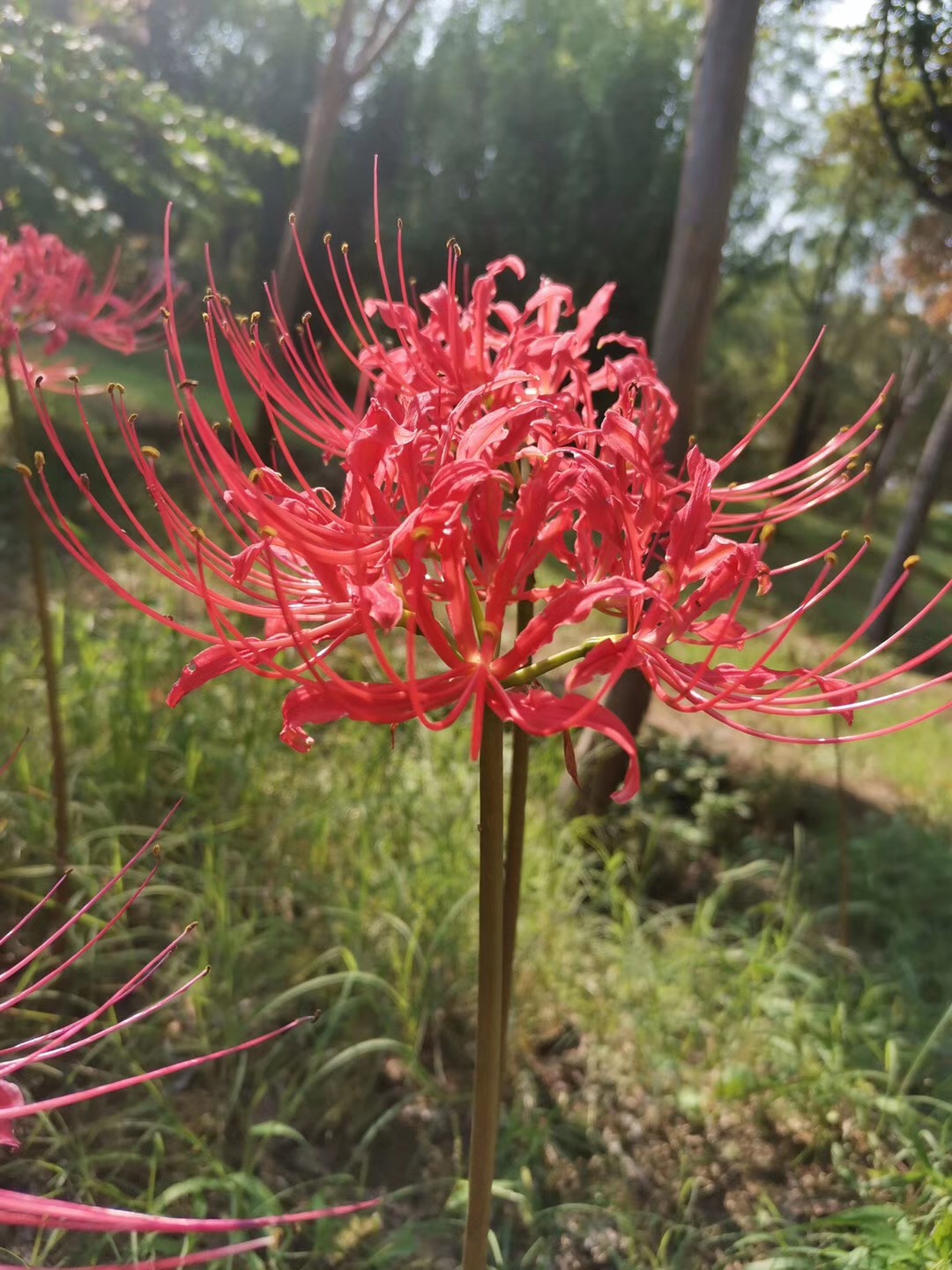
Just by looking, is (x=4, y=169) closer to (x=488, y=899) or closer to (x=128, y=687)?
(x=128, y=687)

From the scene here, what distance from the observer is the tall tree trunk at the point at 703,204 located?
299cm

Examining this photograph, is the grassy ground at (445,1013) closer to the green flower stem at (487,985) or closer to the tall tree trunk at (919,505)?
the green flower stem at (487,985)

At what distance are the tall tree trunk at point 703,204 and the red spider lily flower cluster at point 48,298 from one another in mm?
1732

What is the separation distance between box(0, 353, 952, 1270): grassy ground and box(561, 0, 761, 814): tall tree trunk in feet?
2.52

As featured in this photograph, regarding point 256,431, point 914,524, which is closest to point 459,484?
point 256,431

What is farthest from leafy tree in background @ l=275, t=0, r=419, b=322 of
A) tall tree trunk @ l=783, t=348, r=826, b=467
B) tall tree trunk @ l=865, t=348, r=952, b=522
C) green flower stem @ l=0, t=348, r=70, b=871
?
tall tree trunk @ l=783, t=348, r=826, b=467

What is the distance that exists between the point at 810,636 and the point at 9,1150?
7.19 meters

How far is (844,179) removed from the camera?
470 inches

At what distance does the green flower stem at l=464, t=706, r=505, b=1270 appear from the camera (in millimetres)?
873

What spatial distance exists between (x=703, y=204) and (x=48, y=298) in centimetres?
210

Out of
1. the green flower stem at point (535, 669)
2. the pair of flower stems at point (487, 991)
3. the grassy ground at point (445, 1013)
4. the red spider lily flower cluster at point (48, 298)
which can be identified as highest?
the red spider lily flower cluster at point (48, 298)

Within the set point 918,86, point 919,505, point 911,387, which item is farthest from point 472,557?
point 911,387

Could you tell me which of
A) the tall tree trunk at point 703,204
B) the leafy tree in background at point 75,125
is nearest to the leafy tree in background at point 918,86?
the tall tree trunk at point 703,204

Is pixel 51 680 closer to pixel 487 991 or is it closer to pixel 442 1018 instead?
pixel 442 1018
